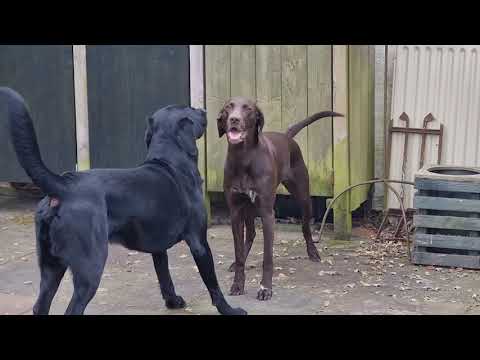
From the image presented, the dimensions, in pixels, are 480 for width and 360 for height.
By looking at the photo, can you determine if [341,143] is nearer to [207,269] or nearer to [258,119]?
[258,119]

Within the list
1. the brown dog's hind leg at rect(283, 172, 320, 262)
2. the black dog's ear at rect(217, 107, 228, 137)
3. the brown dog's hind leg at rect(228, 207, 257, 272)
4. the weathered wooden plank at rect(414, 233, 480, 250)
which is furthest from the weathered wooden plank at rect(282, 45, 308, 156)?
the black dog's ear at rect(217, 107, 228, 137)

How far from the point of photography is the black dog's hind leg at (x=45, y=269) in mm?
5012

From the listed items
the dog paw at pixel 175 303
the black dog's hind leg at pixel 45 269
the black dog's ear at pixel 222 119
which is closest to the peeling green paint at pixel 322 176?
the black dog's ear at pixel 222 119

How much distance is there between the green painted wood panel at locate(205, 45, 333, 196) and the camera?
25.9 ft

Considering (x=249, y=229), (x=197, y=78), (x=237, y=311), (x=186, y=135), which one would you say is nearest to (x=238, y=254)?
(x=249, y=229)

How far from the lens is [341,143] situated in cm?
787

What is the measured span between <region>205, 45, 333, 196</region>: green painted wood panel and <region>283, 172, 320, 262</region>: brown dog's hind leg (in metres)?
0.72

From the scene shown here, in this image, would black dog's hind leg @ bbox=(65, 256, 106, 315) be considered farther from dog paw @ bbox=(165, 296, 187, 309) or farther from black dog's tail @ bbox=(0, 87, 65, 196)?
dog paw @ bbox=(165, 296, 187, 309)

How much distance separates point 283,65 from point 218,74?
0.64 metres

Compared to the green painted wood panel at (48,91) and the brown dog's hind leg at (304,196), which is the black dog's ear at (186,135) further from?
the green painted wood panel at (48,91)

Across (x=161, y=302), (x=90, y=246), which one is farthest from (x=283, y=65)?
(x=90, y=246)

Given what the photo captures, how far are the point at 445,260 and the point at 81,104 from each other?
3.92 m

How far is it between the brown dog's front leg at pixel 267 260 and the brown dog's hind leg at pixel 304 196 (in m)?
0.87

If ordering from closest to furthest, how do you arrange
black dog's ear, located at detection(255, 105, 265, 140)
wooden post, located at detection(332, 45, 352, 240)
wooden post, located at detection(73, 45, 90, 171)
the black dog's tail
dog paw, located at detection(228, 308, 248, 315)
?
the black dog's tail → dog paw, located at detection(228, 308, 248, 315) → black dog's ear, located at detection(255, 105, 265, 140) → wooden post, located at detection(332, 45, 352, 240) → wooden post, located at detection(73, 45, 90, 171)
